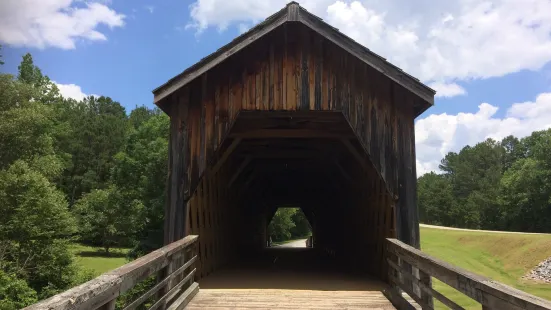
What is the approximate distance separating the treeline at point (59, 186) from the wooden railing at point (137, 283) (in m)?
12.8

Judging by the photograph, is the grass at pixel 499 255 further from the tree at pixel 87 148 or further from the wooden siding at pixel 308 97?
the tree at pixel 87 148

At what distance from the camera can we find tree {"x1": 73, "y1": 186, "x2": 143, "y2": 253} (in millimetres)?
37562

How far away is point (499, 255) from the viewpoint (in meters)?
27.8

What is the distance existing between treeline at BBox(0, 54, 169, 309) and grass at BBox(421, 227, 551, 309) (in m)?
18.4

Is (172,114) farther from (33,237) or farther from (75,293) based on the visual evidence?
(33,237)

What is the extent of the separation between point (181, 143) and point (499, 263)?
24.9 meters

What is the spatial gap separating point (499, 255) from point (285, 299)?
2554 centimetres

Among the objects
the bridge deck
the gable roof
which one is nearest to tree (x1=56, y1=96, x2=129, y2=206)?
the bridge deck

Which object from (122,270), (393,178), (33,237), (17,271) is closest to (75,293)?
(122,270)

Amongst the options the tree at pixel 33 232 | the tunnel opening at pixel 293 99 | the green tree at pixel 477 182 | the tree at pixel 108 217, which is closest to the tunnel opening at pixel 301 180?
the tunnel opening at pixel 293 99

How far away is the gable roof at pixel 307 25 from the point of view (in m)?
7.44

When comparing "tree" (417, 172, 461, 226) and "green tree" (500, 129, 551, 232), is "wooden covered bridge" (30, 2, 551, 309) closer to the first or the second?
"green tree" (500, 129, 551, 232)

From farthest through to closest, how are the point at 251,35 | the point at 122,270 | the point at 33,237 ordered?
the point at 33,237, the point at 251,35, the point at 122,270

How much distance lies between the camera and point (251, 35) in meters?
7.46
